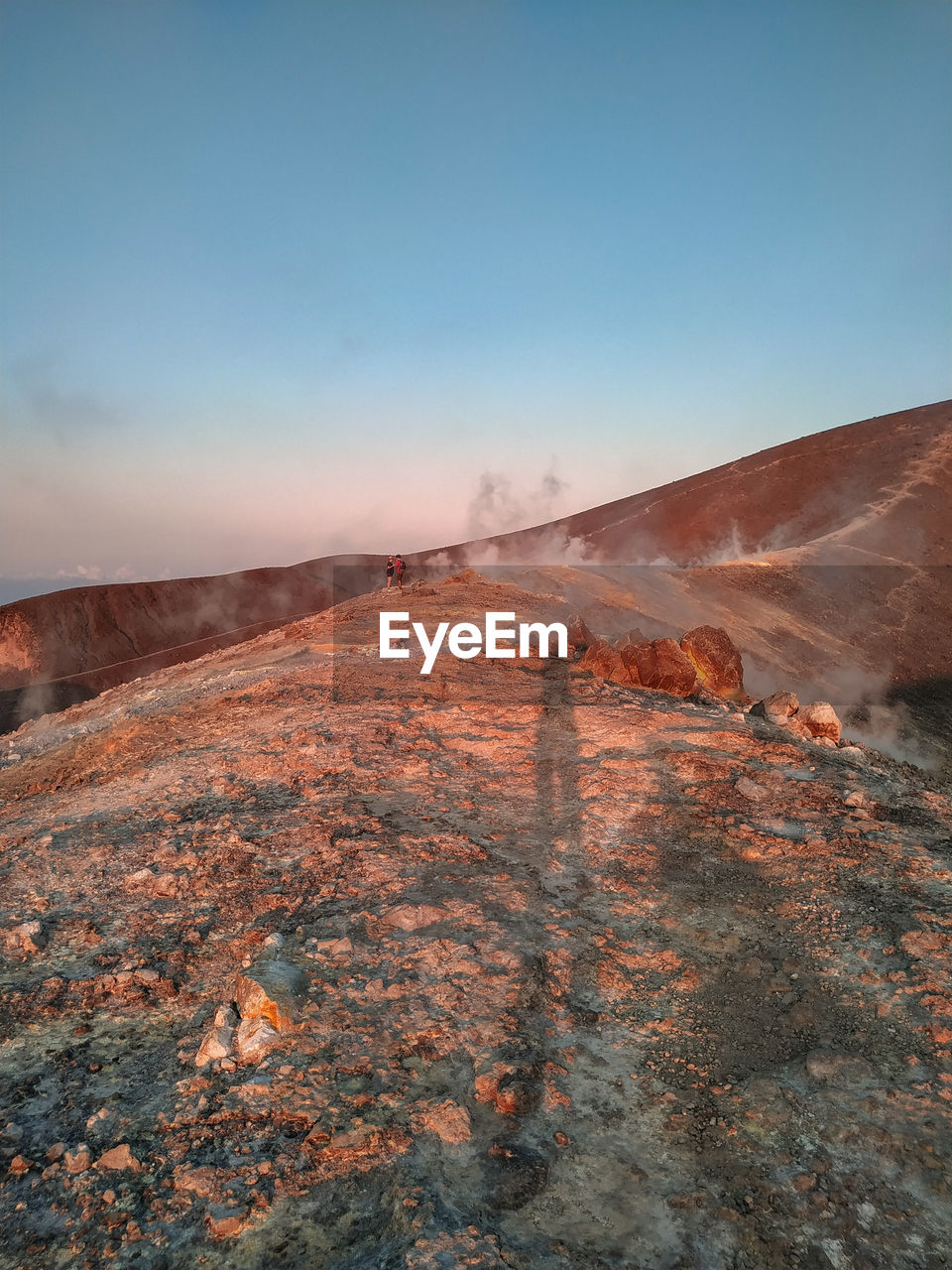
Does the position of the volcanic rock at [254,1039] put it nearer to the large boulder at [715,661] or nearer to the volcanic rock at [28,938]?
the volcanic rock at [28,938]

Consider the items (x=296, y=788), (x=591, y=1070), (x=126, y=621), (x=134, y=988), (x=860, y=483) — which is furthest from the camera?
(x=860, y=483)

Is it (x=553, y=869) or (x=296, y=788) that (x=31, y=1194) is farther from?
(x=296, y=788)

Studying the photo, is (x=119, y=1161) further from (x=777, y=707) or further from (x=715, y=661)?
(x=715, y=661)

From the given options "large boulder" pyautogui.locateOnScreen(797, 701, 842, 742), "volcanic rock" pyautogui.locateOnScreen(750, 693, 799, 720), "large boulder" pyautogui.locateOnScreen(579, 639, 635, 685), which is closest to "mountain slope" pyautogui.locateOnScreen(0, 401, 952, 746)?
"large boulder" pyautogui.locateOnScreen(579, 639, 635, 685)

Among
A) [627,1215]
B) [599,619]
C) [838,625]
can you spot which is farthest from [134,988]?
[838,625]

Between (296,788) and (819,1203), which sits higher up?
(296,788)

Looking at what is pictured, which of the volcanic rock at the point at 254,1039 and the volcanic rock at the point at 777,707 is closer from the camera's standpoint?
the volcanic rock at the point at 254,1039

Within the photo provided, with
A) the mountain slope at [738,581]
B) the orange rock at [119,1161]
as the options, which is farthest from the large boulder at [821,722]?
the orange rock at [119,1161]
